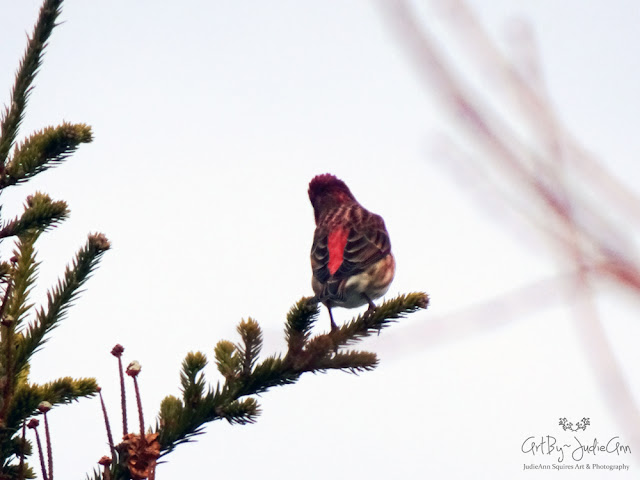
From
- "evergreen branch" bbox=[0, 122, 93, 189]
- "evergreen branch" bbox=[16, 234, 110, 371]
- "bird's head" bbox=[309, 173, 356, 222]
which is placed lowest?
"evergreen branch" bbox=[16, 234, 110, 371]

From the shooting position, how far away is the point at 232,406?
2.99 meters

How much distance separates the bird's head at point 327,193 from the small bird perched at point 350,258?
1.18 feet

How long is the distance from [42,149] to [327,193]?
5.35 metres

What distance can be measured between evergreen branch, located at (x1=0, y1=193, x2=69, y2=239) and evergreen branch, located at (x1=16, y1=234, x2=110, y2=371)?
0.23m

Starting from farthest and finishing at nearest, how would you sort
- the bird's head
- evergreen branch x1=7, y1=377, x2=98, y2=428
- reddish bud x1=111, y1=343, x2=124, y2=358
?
the bird's head → evergreen branch x1=7, y1=377, x2=98, y2=428 → reddish bud x1=111, y1=343, x2=124, y2=358

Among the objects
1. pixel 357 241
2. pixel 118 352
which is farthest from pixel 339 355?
pixel 357 241

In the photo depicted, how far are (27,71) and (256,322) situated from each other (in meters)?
1.39

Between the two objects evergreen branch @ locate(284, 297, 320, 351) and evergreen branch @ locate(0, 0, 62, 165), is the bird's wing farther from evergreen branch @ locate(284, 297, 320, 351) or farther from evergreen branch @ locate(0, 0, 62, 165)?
evergreen branch @ locate(0, 0, 62, 165)

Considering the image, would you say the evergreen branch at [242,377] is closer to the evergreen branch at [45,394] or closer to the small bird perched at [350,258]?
the evergreen branch at [45,394]

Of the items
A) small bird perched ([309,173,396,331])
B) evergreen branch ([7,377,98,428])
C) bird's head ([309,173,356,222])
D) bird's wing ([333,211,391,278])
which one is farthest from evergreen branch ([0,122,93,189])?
bird's head ([309,173,356,222])

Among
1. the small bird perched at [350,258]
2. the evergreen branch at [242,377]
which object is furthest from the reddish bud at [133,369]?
the small bird perched at [350,258]

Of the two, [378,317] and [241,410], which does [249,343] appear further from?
[378,317]

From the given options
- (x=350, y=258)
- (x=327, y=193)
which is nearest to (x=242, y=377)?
(x=350, y=258)

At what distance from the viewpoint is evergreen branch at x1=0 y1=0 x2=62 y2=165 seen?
327 cm
